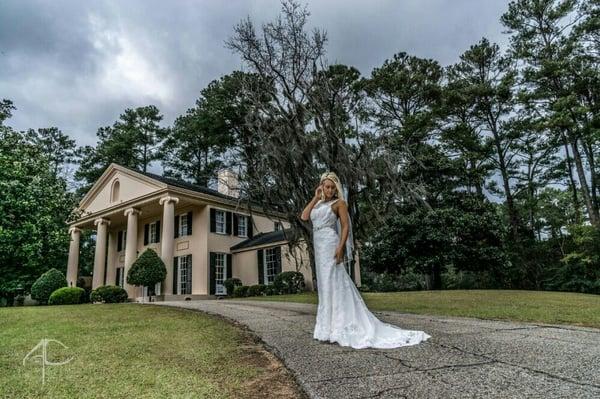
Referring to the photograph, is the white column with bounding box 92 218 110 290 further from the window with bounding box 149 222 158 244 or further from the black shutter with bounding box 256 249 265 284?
the black shutter with bounding box 256 249 265 284

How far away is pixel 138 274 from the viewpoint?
1648 centimetres

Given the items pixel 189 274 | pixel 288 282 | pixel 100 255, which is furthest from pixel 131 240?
pixel 288 282

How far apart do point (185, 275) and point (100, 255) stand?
555cm

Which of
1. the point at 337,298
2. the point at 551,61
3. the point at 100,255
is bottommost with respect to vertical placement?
the point at 337,298

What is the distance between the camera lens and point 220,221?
20547mm

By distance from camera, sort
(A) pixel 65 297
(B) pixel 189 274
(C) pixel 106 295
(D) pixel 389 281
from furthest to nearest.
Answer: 1. (D) pixel 389 281
2. (B) pixel 189 274
3. (C) pixel 106 295
4. (A) pixel 65 297

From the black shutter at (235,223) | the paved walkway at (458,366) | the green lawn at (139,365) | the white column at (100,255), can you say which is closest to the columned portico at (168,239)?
the black shutter at (235,223)

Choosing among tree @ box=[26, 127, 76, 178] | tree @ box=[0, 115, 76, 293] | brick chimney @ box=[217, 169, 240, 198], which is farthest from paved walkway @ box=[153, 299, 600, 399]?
tree @ box=[26, 127, 76, 178]

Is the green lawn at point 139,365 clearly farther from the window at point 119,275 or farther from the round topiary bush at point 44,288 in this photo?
the window at point 119,275

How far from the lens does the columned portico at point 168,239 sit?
17.8 m

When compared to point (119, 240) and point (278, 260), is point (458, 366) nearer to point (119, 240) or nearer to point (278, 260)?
point (278, 260)

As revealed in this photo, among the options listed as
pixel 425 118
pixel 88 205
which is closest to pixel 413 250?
pixel 425 118

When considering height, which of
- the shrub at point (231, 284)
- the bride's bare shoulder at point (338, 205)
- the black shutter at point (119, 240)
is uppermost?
the black shutter at point (119, 240)

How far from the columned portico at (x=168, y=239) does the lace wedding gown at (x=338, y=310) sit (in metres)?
15.0
